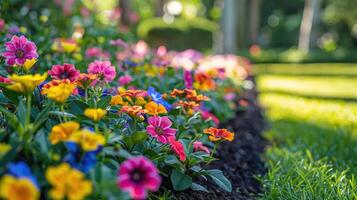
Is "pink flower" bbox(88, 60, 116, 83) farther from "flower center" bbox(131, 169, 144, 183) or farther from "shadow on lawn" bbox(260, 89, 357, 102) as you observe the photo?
"shadow on lawn" bbox(260, 89, 357, 102)

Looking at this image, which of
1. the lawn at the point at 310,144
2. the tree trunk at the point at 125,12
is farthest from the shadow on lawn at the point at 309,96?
the tree trunk at the point at 125,12

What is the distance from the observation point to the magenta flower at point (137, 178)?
4.21ft

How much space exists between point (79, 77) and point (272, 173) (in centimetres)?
125

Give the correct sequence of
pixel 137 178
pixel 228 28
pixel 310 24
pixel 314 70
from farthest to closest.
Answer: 1. pixel 310 24
2. pixel 314 70
3. pixel 228 28
4. pixel 137 178

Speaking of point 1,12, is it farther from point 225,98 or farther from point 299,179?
point 299,179

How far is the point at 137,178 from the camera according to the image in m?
1.33

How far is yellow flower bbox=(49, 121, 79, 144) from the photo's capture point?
150cm

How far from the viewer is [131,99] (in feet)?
7.26

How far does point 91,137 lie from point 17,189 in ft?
0.96

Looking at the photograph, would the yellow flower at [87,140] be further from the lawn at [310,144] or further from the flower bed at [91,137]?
the lawn at [310,144]

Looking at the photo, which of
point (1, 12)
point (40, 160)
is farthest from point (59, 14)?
point (40, 160)

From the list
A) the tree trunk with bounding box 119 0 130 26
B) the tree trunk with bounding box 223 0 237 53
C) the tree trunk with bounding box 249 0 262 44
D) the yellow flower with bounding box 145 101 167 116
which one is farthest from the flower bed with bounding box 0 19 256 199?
the tree trunk with bounding box 249 0 262 44

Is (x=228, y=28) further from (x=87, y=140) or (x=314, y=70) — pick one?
(x=87, y=140)

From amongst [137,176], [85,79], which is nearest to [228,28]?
[85,79]
